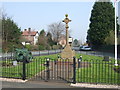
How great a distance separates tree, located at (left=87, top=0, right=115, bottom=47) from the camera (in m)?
45.6

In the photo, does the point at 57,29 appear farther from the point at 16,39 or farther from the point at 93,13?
the point at 16,39

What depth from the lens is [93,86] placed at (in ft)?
25.9

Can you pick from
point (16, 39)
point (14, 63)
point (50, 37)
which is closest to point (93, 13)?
point (16, 39)

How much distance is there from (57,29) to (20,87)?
227 ft

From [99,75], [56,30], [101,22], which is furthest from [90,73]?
[56,30]

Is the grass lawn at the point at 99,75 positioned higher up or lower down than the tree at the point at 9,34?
lower down

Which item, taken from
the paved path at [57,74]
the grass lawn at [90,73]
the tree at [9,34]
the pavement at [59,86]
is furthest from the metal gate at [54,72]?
the tree at [9,34]

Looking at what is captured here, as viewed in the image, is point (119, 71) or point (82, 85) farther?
point (119, 71)

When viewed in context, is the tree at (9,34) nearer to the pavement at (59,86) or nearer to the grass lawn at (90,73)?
the grass lawn at (90,73)

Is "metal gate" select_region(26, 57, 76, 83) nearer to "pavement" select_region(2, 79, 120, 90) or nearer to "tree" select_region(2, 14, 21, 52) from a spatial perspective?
"pavement" select_region(2, 79, 120, 90)

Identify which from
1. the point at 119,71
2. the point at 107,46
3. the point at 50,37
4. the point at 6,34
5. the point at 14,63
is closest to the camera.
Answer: the point at 119,71

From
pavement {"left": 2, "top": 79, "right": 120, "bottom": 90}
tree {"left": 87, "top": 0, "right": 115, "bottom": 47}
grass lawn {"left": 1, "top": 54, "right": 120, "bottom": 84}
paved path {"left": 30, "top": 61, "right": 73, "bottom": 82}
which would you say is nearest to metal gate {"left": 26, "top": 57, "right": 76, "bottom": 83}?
paved path {"left": 30, "top": 61, "right": 73, "bottom": 82}

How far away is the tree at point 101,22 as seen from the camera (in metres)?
45.6

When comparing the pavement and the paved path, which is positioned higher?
the paved path
